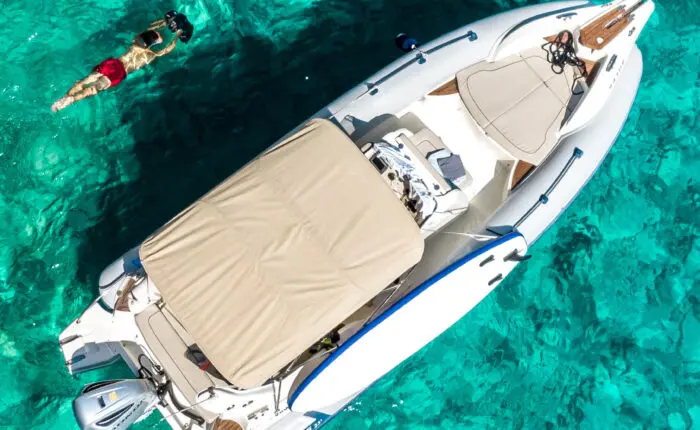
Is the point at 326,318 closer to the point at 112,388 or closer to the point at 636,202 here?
the point at 112,388

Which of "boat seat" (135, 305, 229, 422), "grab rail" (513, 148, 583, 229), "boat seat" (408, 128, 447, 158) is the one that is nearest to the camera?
"boat seat" (135, 305, 229, 422)

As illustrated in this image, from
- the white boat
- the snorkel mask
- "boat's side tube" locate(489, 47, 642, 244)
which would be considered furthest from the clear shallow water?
the white boat

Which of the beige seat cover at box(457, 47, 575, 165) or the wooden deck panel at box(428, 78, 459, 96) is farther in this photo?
the wooden deck panel at box(428, 78, 459, 96)

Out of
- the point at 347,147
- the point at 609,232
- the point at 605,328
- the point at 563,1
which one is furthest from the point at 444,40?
the point at 605,328

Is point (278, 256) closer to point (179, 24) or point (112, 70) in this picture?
point (112, 70)

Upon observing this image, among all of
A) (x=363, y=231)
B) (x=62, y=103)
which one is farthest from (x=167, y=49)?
(x=363, y=231)

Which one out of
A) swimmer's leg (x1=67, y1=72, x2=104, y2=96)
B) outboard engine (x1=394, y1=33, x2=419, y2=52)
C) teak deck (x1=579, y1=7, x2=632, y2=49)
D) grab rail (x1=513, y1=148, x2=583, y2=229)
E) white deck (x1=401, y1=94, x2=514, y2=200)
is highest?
swimmer's leg (x1=67, y1=72, x2=104, y2=96)

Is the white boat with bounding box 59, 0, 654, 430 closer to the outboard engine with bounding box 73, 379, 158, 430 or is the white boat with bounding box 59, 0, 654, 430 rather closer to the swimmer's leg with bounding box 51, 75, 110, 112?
the outboard engine with bounding box 73, 379, 158, 430
